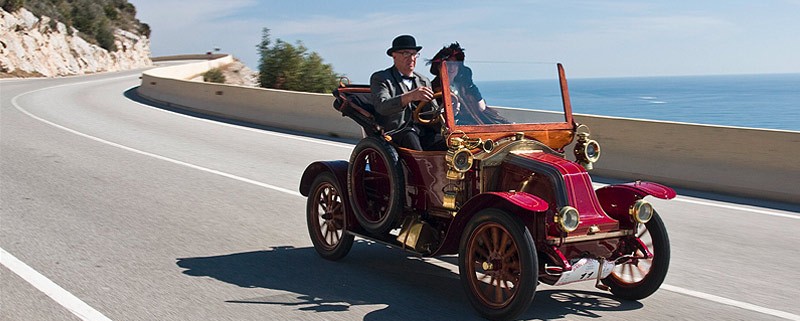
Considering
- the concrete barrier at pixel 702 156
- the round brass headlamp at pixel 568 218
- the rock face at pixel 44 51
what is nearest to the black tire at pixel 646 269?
the round brass headlamp at pixel 568 218

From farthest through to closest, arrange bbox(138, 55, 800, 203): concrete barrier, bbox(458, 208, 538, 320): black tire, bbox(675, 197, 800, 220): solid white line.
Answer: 1. bbox(138, 55, 800, 203): concrete barrier
2. bbox(675, 197, 800, 220): solid white line
3. bbox(458, 208, 538, 320): black tire

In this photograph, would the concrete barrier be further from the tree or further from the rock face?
the rock face

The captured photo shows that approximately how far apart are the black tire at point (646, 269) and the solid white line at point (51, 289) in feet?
11.6

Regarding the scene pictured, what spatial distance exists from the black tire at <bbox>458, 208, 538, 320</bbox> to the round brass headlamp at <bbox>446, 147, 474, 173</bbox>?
0.41m

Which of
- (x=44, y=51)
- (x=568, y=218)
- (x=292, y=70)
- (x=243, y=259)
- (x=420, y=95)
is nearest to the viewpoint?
(x=568, y=218)

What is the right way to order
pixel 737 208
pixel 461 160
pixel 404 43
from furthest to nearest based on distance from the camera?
pixel 737 208 → pixel 404 43 → pixel 461 160

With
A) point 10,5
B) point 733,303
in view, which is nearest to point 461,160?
point 733,303

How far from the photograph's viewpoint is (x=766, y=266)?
733 centimetres

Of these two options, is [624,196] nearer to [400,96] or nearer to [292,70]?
[400,96]

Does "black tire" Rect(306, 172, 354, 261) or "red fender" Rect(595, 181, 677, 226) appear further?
"black tire" Rect(306, 172, 354, 261)

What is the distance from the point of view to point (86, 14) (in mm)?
70938

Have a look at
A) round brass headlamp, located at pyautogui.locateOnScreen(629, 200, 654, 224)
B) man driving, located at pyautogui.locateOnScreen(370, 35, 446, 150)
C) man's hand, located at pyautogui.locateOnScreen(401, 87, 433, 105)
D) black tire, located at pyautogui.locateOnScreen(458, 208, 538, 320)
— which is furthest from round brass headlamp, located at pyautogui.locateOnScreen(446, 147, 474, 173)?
round brass headlamp, located at pyautogui.locateOnScreen(629, 200, 654, 224)

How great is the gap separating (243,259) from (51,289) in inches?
65.0

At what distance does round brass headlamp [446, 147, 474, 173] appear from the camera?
5793 mm
